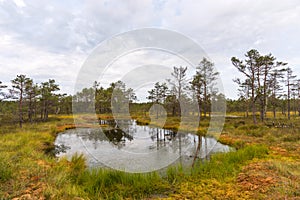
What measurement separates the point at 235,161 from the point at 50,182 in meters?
6.85

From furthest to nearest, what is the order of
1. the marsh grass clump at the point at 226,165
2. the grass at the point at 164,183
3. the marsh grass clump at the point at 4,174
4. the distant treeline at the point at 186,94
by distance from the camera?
1. the distant treeline at the point at 186,94
2. the marsh grass clump at the point at 226,165
3. the marsh grass clump at the point at 4,174
4. the grass at the point at 164,183

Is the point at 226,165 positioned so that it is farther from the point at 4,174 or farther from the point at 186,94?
the point at 186,94

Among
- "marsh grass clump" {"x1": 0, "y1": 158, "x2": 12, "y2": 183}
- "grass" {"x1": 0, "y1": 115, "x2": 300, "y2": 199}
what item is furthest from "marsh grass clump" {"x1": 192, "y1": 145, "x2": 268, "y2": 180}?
"marsh grass clump" {"x1": 0, "y1": 158, "x2": 12, "y2": 183}

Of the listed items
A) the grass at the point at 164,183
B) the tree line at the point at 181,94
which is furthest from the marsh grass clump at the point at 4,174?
the tree line at the point at 181,94

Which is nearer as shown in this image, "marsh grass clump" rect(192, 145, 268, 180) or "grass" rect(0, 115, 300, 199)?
"grass" rect(0, 115, 300, 199)

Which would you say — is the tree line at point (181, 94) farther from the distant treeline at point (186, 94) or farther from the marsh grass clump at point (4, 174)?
the marsh grass clump at point (4, 174)

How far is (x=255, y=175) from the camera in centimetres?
552

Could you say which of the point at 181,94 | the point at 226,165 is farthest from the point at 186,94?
the point at 226,165

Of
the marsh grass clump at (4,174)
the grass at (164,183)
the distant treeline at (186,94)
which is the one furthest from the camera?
the distant treeline at (186,94)

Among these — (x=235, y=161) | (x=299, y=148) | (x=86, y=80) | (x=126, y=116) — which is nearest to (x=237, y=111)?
(x=126, y=116)

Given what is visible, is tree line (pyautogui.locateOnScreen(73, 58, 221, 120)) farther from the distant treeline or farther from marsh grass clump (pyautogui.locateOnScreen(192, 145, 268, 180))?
marsh grass clump (pyautogui.locateOnScreen(192, 145, 268, 180))

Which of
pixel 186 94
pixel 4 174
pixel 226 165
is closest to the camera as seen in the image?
pixel 4 174

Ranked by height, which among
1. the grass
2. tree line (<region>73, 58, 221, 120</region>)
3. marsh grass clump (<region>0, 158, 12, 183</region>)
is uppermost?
tree line (<region>73, 58, 221, 120</region>)

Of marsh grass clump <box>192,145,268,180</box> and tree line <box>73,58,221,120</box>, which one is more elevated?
tree line <box>73,58,221,120</box>
